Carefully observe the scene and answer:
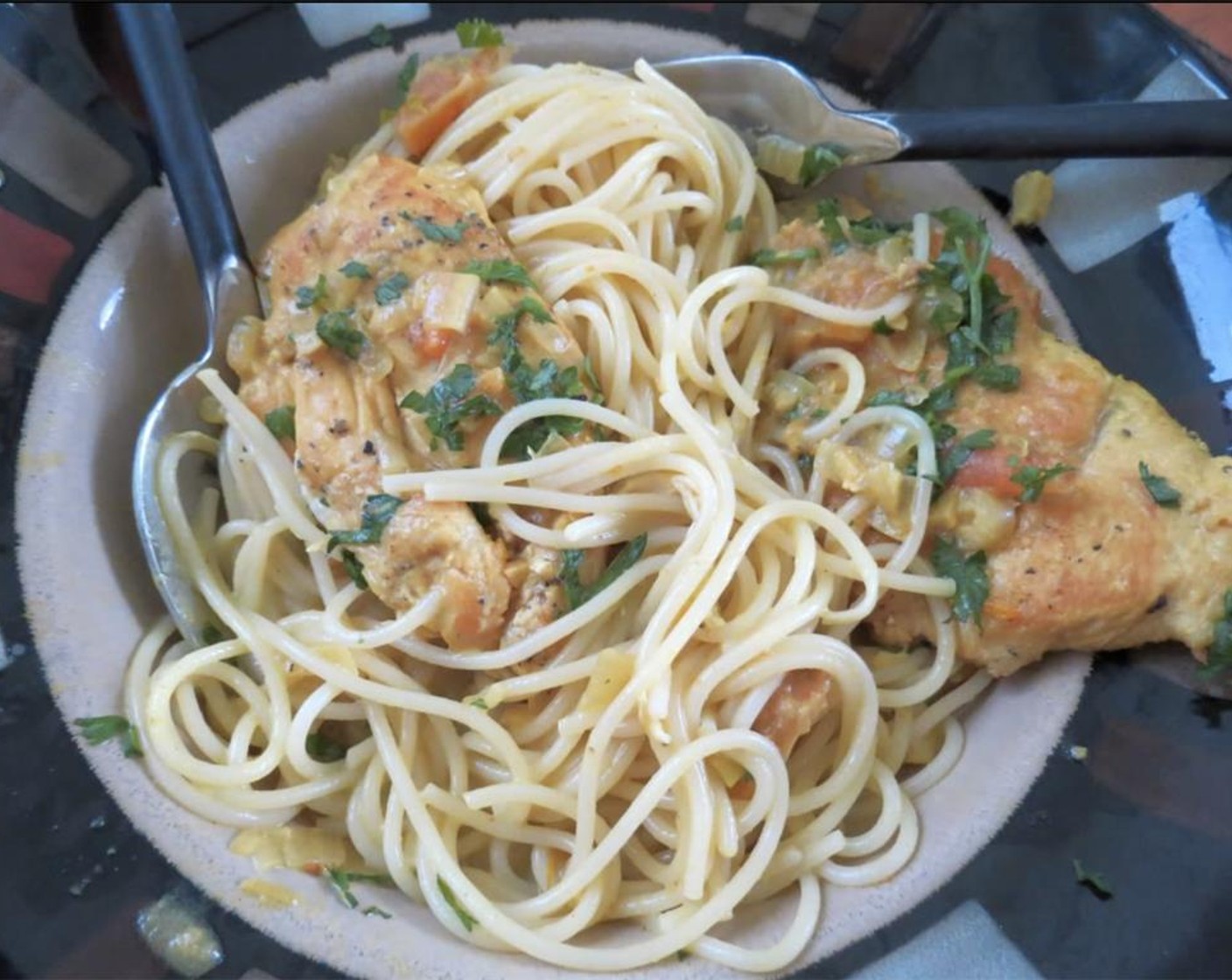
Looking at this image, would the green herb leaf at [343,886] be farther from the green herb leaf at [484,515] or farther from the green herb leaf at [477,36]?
the green herb leaf at [477,36]

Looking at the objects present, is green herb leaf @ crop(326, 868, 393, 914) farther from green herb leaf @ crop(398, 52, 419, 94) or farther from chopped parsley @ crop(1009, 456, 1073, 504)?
green herb leaf @ crop(398, 52, 419, 94)

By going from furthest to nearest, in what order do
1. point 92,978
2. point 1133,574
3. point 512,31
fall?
point 512,31
point 1133,574
point 92,978

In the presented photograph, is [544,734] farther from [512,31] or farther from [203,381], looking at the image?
[512,31]

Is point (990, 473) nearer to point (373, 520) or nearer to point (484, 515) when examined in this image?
point (484, 515)

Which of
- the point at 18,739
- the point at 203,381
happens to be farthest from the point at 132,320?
the point at 18,739

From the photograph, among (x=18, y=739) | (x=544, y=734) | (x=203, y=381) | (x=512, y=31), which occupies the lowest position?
(x=544, y=734)

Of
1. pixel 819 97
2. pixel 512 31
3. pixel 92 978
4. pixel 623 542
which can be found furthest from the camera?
pixel 512 31

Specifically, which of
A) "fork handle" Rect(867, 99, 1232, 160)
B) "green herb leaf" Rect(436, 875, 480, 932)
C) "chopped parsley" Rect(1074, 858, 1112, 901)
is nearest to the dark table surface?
"chopped parsley" Rect(1074, 858, 1112, 901)
